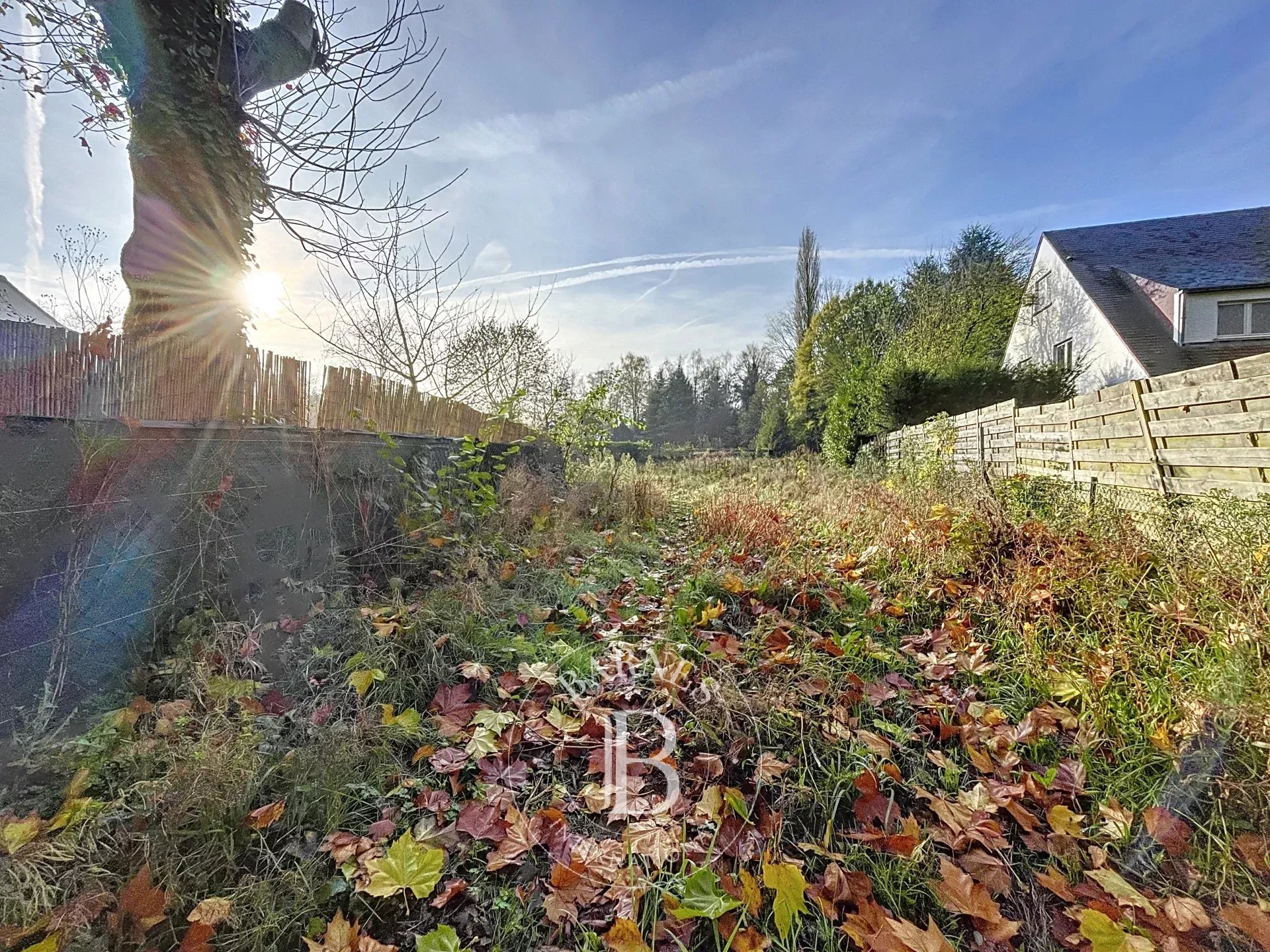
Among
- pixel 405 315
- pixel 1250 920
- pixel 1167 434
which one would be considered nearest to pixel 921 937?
pixel 1250 920

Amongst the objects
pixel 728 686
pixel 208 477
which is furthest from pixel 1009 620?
pixel 208 477

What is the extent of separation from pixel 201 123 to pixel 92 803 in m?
3.39

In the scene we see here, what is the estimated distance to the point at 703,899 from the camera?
43.7 inches

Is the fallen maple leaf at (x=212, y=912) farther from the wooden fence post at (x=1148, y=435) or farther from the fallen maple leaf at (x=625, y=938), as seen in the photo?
the wooden fence post at (x=1148, y=435)

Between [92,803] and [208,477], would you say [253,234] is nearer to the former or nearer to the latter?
[208,477]

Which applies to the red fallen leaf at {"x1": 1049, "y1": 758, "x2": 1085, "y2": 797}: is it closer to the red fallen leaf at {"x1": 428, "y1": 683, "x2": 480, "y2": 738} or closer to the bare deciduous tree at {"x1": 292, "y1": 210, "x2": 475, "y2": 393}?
the red fallen leaf at {"x1": 428, "y1": 683, "x2": 480, "y2": 738}

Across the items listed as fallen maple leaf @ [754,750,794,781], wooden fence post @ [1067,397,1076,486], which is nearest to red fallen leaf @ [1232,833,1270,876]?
fallen maple leaf @ [754,750,794,781]

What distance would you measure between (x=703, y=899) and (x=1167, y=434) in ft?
11.8

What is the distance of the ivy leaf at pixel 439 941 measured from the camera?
1.01m

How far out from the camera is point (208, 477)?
2016mm

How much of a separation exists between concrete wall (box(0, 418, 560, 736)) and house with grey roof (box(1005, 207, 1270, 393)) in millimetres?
14695

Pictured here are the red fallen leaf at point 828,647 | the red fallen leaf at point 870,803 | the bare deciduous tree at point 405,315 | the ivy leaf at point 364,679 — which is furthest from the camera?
the bare deciduous tree at point 405,315

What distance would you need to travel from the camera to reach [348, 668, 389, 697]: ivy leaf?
6.03 ft

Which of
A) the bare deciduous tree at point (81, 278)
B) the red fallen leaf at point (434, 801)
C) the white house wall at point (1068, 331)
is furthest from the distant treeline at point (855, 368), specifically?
the bare deciduous tree at point (81, 278)
